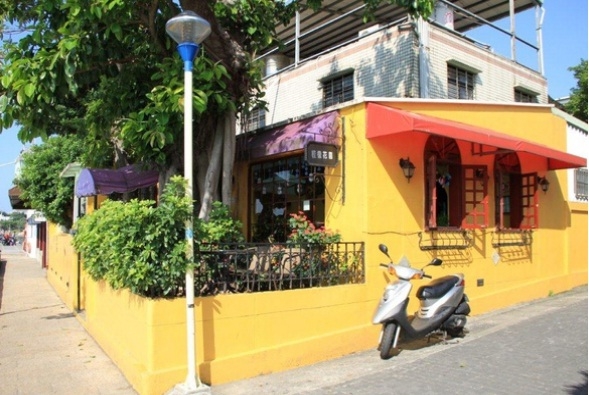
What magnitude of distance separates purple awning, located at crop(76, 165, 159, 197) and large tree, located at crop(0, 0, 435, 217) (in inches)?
31.6

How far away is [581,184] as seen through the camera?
12.2m

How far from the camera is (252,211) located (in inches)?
407

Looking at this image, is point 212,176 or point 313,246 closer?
point 313,246

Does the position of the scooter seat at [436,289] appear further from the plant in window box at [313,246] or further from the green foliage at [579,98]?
the green foliage at [579,98]

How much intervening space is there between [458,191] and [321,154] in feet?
9.85

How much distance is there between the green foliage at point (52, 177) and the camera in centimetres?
1606

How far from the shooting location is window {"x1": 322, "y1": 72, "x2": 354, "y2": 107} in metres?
11.0

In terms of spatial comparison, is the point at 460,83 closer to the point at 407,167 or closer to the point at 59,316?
the point at 407,167

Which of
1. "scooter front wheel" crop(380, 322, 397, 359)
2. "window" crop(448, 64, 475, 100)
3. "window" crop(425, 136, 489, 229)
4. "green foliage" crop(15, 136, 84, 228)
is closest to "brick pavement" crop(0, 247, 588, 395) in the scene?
"scooter front wheel" crop(380, 322, 397, 359)

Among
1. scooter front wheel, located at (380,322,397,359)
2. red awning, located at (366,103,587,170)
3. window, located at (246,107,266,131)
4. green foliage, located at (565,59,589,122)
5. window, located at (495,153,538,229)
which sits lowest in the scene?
scooter front wheel, located at (380,322,397,359)

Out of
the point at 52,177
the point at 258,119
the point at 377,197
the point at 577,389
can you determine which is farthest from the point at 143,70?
the point at 52,177

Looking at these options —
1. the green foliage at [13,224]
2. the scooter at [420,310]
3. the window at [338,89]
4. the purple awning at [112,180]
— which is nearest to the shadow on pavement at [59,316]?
the purple awning at [112,180]

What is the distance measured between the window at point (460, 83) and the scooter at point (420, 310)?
4767mm

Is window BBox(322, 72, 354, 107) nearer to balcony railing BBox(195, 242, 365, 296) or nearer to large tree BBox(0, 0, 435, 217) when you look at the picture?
large tree BBox(0, 0, 435, 217)
